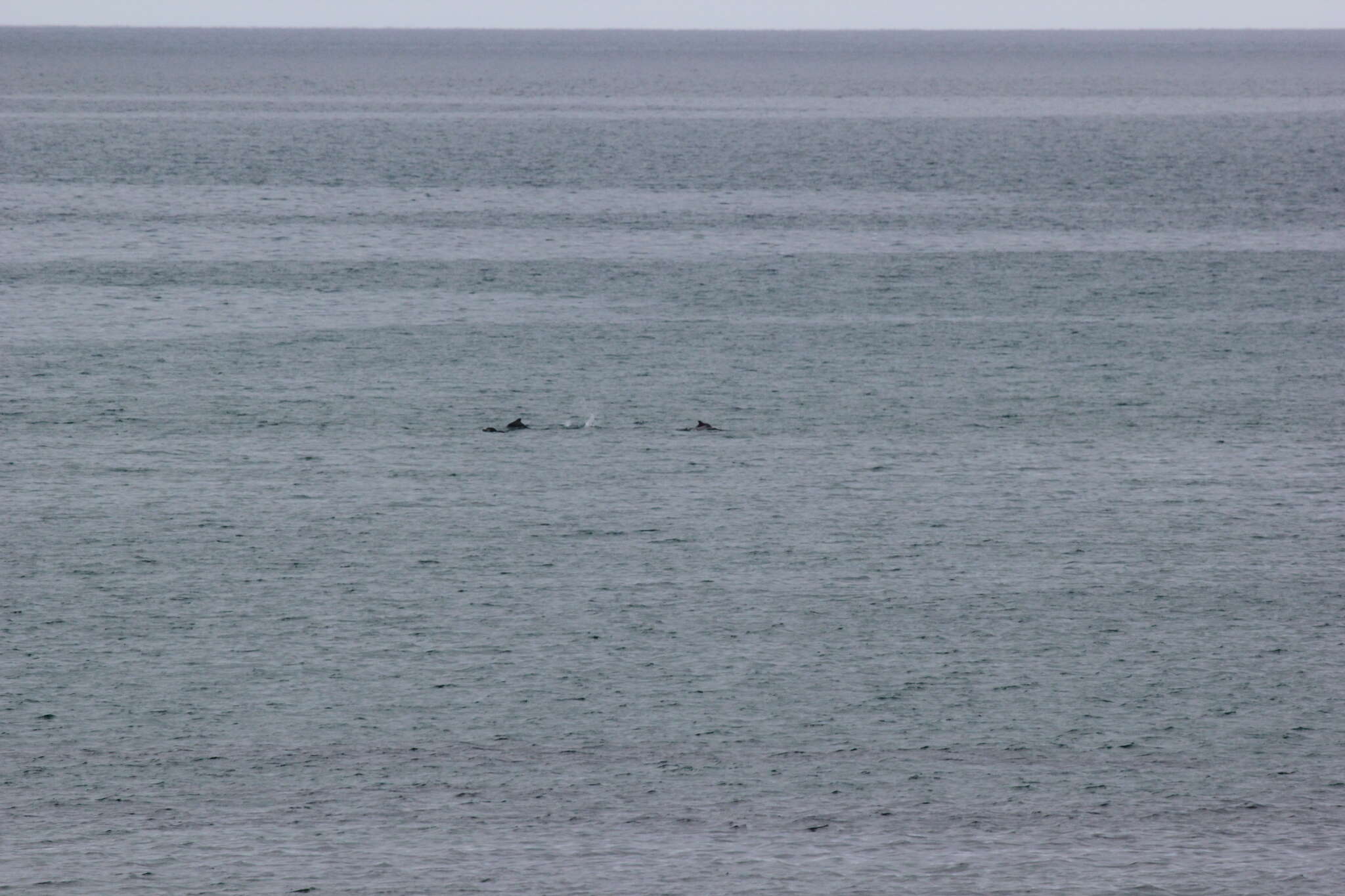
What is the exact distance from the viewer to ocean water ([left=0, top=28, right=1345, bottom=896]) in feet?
16.4

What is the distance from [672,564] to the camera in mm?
7613

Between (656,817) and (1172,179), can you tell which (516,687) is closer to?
(656,817)

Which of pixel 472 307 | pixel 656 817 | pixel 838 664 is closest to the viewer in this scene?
pixel 656 817

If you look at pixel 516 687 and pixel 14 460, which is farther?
pixel 14 460

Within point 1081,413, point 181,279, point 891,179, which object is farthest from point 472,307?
point 891,179

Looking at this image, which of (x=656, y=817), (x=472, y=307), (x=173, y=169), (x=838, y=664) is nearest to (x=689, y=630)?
(x=838, y=664)

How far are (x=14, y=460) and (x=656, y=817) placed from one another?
210 inches

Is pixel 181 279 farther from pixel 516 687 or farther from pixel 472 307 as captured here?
pixel 516 687

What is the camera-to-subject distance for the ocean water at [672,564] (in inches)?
197

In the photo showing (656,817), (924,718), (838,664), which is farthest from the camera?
(838,664)

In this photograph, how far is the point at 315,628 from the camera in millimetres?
6719

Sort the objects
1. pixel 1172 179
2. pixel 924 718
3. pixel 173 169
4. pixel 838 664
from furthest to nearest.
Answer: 1. pixel 173 169
2. pixel 1172 179
3. pixel 838 664
4. pixel 924 718

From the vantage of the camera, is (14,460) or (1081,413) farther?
(1081,413)

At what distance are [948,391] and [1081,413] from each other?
90cm
